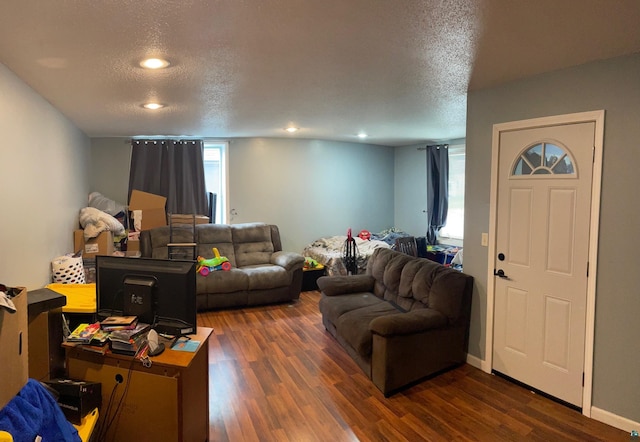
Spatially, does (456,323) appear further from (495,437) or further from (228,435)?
(228,435)

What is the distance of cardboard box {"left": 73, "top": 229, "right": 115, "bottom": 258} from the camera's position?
14.5 ft

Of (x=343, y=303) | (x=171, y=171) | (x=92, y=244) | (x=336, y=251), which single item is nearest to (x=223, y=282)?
(x=92, y=244)

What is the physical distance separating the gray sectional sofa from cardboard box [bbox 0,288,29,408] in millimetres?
2149

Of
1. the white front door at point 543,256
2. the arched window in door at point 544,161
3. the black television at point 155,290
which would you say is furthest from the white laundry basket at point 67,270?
the arched window in door at point 544,161

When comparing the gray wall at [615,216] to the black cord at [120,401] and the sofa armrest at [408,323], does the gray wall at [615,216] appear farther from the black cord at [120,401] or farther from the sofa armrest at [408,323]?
the black cord at [120,401]

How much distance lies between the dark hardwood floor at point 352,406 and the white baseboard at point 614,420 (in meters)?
0.04

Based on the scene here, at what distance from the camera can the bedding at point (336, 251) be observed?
19.0 feet

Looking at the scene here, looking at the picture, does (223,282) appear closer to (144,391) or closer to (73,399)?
(144,391)

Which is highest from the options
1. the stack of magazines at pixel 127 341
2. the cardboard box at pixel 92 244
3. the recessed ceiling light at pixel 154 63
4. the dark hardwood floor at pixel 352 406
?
the recessed ceiling light at pixel 154 63

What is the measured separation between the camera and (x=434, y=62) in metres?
2.48

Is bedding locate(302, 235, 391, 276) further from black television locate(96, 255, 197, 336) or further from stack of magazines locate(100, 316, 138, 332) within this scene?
stack of magazines locate(100, 316, 138, 332)

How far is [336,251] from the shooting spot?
6.17 metres

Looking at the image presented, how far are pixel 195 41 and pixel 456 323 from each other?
9.35 ft

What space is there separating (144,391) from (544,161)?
3011 mm
